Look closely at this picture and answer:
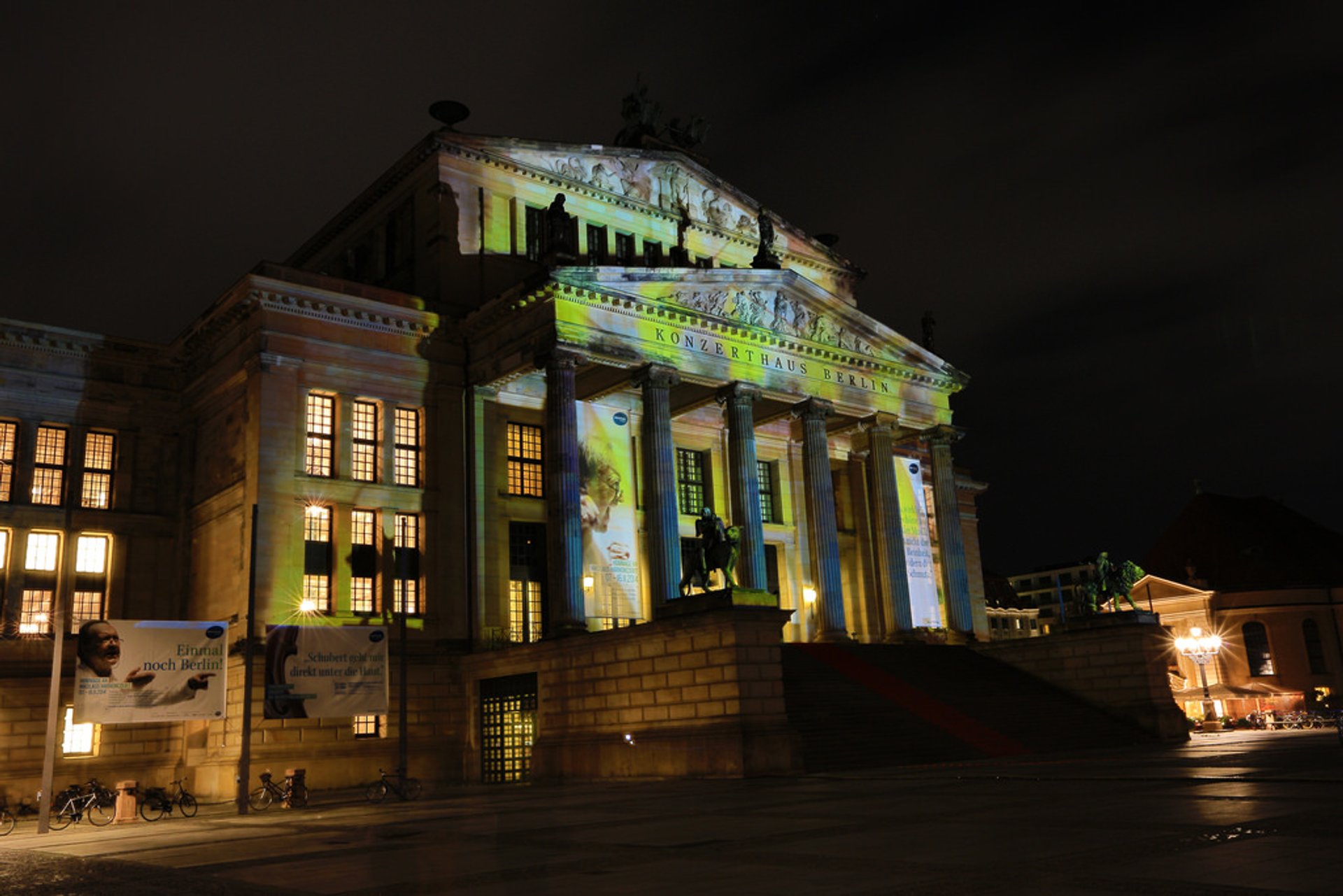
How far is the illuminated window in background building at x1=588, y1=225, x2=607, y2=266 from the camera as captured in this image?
47.7 m

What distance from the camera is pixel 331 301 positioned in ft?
129

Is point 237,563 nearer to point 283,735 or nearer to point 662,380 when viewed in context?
point 283,735

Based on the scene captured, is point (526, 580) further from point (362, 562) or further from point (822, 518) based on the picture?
point (822, 518)

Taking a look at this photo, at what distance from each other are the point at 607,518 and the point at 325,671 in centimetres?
1189

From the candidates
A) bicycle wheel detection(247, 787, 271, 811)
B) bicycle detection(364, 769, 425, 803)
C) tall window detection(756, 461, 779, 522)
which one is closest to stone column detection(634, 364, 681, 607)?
bicycle detection(364, 769, 425, 803)

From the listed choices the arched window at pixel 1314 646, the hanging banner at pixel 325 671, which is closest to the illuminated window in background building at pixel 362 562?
the hanging banner at pixel 325 671

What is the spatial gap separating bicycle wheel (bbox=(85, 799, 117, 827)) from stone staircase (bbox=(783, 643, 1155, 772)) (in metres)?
17.3

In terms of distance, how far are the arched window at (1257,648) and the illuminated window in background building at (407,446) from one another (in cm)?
6782

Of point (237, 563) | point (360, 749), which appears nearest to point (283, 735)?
point (360, 749)

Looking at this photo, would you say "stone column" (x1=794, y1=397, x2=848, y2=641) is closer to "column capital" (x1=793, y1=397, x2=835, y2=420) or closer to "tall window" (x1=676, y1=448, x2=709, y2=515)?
"column capital" (x1=793, y1=397, x2=835, y2=420)

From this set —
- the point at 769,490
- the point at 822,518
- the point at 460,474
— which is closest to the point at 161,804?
the point at 460,474

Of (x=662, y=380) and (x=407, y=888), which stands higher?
(x=662, y=380)

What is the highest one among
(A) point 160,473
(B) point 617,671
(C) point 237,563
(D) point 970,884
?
(A) point 160,473

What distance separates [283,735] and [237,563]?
19.4 feet
